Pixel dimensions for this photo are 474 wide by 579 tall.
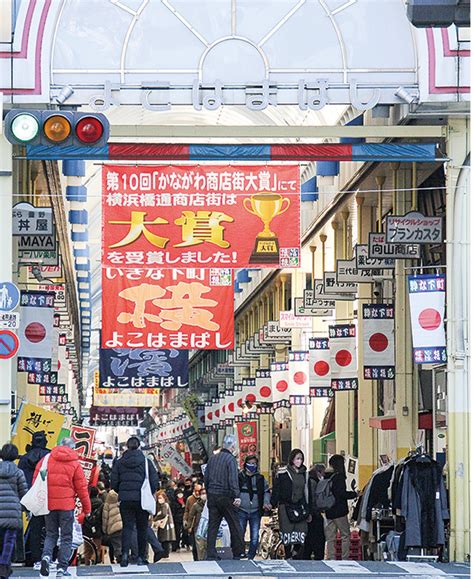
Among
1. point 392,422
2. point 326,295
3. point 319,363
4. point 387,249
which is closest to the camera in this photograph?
point 387,249

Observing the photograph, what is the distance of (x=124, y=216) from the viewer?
19062 mm

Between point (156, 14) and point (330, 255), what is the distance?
45.8ft

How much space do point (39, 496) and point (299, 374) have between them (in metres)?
15.5

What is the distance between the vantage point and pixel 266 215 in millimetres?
18938

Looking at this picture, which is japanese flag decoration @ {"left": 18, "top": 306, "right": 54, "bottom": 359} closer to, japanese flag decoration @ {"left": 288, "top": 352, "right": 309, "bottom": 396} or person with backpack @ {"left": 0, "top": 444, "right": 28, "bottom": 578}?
person with backpack @ {"left": 0, "top": 444, "right": 28, "bottom": 578}

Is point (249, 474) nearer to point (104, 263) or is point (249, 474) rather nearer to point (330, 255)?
point (104, 263)

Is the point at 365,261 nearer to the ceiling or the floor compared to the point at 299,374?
nearer to the ceiling

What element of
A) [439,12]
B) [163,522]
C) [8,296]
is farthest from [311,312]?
[439,12]

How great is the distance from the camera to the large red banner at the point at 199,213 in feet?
62.1

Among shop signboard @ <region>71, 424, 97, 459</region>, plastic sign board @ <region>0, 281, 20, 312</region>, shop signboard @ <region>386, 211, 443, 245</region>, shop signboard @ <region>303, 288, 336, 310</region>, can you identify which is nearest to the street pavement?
shop signboard @ <region>71, 424, 97, 459</region>

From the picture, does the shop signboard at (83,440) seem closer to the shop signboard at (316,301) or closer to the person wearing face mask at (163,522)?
the person wearing face mask at (163,522)

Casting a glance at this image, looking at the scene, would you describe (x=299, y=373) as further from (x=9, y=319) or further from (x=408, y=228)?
(x=9, y=319)

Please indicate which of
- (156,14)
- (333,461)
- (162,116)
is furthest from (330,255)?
(156,14)

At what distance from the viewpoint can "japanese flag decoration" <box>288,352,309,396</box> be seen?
1232 inches
